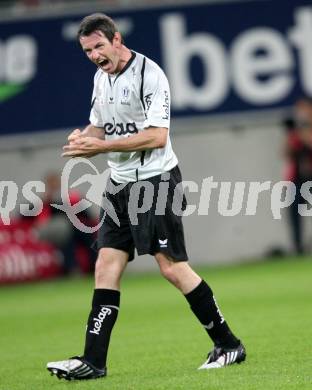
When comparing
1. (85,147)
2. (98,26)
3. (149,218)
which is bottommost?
(149,218)

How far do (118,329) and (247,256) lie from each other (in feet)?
28.4

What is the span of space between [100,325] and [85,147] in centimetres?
121

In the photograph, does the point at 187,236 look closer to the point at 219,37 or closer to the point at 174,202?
the point at 219,37

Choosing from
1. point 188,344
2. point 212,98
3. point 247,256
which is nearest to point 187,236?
point 247,256

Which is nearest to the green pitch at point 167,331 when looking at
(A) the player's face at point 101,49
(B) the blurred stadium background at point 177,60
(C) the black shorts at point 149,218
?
(C) the black shorts at point 149,218

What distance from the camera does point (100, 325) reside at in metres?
7.29

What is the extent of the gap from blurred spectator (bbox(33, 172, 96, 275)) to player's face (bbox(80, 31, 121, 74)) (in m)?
11.2

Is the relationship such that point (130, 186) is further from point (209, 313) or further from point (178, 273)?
point (209, 313)

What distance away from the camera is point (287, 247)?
19.5 m

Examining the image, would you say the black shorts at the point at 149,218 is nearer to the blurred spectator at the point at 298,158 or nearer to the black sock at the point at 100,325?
the black sock at the point at 100,325

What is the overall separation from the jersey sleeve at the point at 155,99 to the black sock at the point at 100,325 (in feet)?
3.91

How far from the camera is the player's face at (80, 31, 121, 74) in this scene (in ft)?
23.5

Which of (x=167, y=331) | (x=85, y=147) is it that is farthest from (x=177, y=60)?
(x=85, y=147)

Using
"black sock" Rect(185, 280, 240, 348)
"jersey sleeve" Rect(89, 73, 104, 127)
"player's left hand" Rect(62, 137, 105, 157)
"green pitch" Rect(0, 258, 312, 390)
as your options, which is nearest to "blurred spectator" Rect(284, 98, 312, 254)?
"green pitch" Rect(0, 258, 312, 390)
